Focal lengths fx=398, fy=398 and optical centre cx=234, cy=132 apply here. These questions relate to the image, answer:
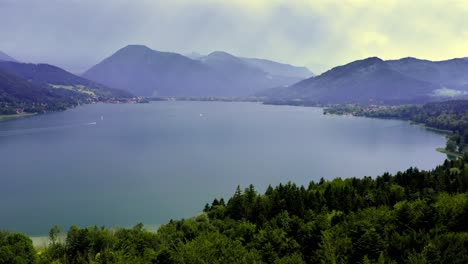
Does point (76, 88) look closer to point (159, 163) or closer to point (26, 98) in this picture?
point (26, 98)

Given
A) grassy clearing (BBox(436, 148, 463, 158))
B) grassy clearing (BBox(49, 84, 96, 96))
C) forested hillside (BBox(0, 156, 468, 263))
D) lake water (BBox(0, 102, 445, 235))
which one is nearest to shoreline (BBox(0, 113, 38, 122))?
lake water (BBox(0, 102, 445, 235))

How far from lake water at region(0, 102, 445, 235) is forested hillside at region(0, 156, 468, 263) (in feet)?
28.4

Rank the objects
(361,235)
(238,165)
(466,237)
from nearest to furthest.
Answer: (466,237)
(361,235)
(238,165)

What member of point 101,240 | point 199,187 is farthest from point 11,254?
point 199,187

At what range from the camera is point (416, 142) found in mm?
64875

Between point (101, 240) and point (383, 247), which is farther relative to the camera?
point (101, 240)

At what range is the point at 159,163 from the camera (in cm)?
4697

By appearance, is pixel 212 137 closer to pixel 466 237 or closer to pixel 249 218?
pixel 249 218

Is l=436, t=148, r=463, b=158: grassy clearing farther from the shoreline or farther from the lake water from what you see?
the shoreline

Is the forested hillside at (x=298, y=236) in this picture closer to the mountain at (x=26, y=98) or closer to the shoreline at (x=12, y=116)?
the shoreline at (x=12, y=116)

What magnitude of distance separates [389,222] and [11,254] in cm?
1599

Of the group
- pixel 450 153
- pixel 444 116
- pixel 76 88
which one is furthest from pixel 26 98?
pixel 450 153

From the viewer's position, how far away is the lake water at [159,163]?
99.0 ft

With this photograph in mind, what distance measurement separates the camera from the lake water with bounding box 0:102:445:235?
30.2 m
